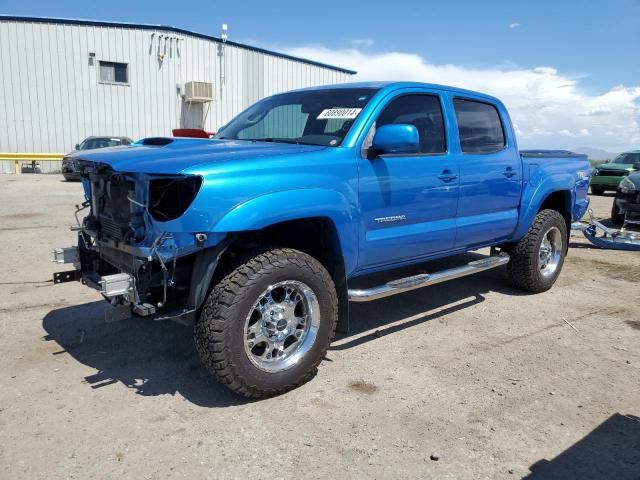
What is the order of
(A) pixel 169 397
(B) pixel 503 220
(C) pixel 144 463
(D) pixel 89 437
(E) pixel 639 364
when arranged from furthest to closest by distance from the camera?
(B) pixel 503 220 → (E) pixel 639 364 → (A) pixel 169 397 → (D) pixel 89 437 → (C) pixel 144 463

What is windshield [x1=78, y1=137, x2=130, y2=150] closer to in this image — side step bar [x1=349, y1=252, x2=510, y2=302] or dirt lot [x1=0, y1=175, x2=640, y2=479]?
dirt lot [x1=0, y1=175, x2=640, y2=479]

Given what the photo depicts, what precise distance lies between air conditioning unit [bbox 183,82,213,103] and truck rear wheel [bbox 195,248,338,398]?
22864 mm

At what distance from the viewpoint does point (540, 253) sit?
600cm

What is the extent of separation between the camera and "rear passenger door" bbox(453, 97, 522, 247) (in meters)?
4.73

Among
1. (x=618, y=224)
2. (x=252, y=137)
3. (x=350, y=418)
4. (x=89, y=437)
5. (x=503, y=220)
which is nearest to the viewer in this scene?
(x=89, y=437)

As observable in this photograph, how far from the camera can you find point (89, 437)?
9.70 ft

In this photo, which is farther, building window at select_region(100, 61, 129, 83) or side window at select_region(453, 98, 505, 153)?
building window at select_region(100, 61, 129, 83)

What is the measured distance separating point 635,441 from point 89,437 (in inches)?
119

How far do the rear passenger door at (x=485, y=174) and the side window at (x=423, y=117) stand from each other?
0.80 ft

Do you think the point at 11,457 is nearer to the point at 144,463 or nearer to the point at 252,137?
the point at 144,463

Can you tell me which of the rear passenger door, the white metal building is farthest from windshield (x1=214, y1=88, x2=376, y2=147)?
the white metal building

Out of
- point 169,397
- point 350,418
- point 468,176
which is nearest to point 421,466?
point 350,418

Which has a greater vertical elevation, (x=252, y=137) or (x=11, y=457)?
(x=252, y=137)

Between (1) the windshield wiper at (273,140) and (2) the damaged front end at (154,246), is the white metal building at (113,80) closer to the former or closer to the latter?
(1) the windshield wiper at (273,140)
